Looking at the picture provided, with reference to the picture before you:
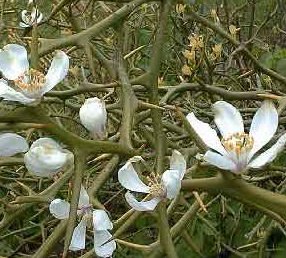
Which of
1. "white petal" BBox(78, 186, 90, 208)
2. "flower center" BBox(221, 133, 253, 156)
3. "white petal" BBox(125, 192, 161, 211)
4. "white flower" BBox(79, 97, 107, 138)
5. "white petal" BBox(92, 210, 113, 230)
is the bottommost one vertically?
"white petal" BBox(92, 210, 113, 230)

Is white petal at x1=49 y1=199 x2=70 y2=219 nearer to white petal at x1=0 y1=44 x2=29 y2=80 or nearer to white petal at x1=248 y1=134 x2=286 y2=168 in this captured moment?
white petal at x1=0 y1=44 x2=29 y2=80

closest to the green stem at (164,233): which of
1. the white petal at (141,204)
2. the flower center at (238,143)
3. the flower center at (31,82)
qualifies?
the white petal at (141,204)

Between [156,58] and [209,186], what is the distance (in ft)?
1.37

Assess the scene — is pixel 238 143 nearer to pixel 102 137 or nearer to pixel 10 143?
pixel 102 137

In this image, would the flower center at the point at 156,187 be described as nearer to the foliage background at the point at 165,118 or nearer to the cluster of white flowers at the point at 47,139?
the cluster of white flowers at the point at 47,139

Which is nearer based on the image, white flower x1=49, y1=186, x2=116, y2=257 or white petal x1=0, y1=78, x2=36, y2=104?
white petal x1=0, y1=78, x2=36, y2=104

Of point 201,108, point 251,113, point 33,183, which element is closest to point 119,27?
point 251,113

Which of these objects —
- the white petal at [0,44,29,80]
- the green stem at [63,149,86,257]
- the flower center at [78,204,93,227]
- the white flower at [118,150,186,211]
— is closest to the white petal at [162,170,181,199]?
the white flower at [118,150,186,211]

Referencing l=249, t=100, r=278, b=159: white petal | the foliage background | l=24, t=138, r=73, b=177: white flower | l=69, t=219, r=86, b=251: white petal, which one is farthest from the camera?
the foliage background

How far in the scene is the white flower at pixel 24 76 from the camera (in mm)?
1022

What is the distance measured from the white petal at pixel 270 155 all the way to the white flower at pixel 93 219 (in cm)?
25

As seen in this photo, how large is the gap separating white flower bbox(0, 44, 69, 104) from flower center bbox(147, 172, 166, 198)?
0.59 ft

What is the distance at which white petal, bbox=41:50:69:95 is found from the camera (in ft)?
3.63

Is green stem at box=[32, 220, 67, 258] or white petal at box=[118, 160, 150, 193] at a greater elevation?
white petal at box=[118, 160, 150, 193]
